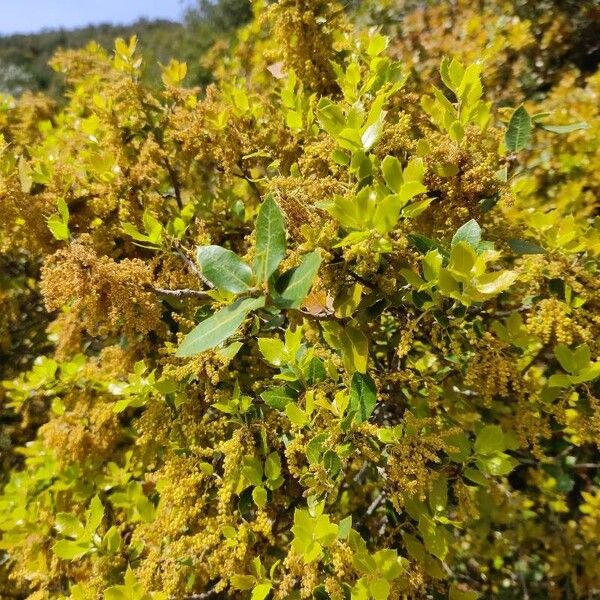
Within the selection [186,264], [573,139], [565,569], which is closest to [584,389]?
[186,264]

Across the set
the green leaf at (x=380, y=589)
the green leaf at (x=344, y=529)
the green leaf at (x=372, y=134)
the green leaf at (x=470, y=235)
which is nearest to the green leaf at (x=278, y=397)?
the green leaf at (x=344, y=529)

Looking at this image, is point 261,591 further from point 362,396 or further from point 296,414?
point 362,396

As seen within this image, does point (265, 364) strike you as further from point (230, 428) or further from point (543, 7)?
point (543, 7)

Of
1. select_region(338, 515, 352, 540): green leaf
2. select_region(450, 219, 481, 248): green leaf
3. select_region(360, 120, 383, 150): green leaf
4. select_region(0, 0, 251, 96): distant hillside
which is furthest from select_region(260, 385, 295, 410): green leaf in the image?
select_region(0, 0, 251, 96): distant hillside

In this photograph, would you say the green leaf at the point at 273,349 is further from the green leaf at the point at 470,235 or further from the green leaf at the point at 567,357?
the green leaf at the point at 567,357

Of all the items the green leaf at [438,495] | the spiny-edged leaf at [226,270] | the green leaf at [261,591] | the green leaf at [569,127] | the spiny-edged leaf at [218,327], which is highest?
the spiny-edged leaf at [226,270]

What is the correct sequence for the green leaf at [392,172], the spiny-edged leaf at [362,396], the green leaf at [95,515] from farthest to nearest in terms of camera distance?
1. the green leaf at [95,515]
2. the spiny-edged leaf at [362,396]
3. the green leaf at [392,172]

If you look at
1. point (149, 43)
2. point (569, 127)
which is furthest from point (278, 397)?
point (149, 43)
